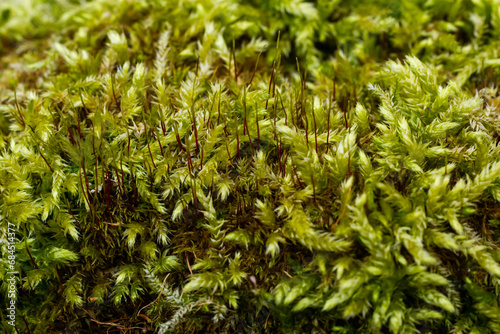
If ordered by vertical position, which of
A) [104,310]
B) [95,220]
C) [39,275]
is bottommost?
[104,310]

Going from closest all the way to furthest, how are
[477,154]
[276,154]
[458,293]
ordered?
[458,293], [477,154], [276,154]

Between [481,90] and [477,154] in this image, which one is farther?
[481,90]

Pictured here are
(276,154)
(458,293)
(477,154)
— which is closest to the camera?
(458,293)

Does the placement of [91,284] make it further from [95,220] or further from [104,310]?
[95,220]

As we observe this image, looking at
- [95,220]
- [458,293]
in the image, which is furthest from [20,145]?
[458,293]

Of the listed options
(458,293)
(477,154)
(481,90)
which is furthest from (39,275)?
(481,90)

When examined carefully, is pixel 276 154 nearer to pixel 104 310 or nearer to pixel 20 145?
pixel 104 310

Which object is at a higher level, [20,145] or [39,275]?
[20,145]
